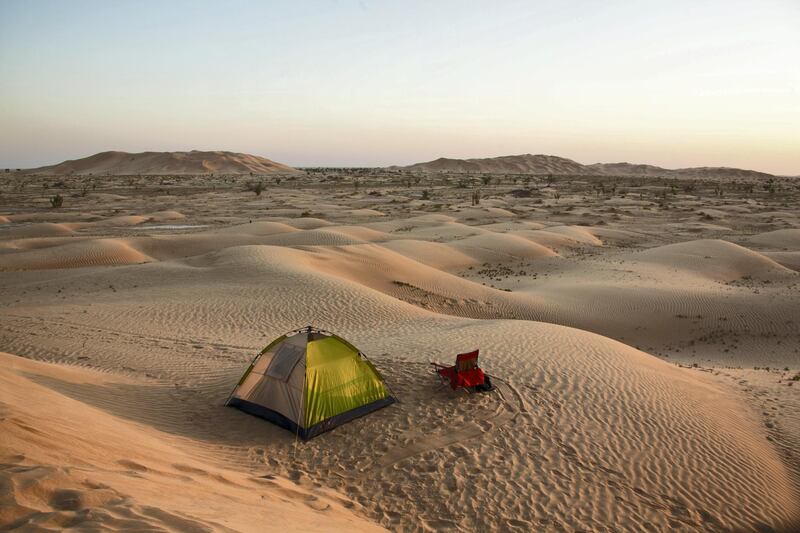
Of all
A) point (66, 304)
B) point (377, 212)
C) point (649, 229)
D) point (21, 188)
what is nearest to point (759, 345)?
point (66, 304)

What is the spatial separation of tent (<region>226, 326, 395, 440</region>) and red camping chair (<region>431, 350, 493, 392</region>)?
3.96 feet

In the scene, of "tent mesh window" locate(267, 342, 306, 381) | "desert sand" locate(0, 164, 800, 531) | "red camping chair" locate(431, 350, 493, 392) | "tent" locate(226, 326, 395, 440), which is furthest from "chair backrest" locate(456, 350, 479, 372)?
"tent mesh window" locate(267, 342, 306, 381)

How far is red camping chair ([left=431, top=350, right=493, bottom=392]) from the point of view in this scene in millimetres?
9867

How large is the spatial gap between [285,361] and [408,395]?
2.46m

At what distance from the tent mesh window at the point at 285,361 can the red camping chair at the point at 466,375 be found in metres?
2.84

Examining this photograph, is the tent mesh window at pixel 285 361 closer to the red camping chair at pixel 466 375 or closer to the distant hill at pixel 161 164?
the red camping chair at pixel 466 375

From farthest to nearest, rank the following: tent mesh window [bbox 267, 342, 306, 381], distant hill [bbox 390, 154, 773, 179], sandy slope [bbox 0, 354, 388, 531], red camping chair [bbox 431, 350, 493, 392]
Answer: distant hill [bbox 390, 154, 773, 179] < red camping chair [bbox 431, 350, 493, 392] < tent mesh window [bbox 267, 342, 306, 381] < sandy slope [bbox 0, 354, 388, 531]

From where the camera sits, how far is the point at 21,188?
211 feet

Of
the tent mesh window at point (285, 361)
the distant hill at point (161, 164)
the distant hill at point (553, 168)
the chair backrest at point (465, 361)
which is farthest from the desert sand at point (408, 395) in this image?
the distant hill at point (553, 168)

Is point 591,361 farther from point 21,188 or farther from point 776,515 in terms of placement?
point 21,188

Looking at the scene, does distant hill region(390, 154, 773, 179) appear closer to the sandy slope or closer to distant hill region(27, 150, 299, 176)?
distant hill region(27, 150, 299, 176)

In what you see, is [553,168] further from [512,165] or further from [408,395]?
[408,395]

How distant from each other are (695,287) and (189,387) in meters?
21.3

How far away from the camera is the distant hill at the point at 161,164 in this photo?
13200 cm
